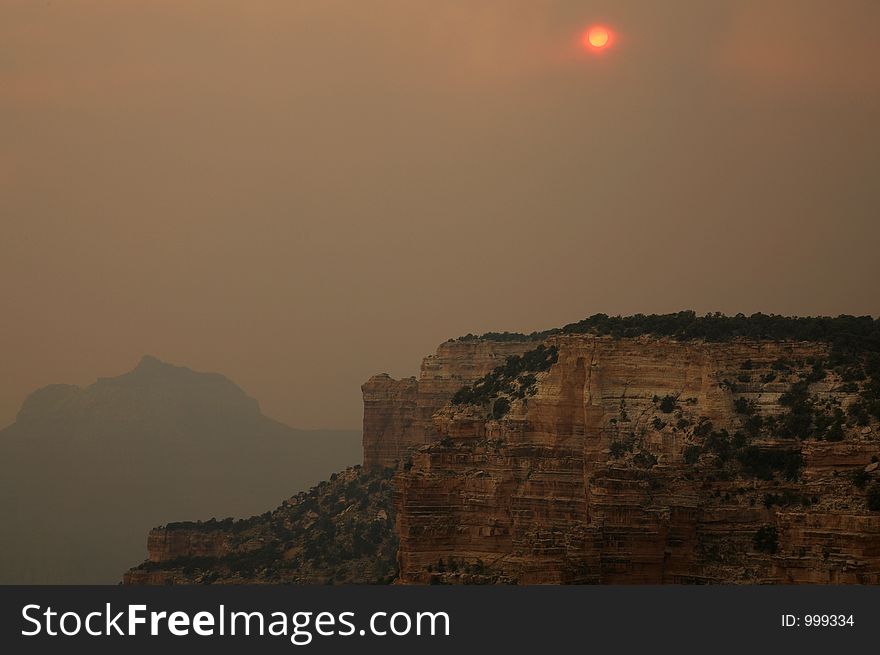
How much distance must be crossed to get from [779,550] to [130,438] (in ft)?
143

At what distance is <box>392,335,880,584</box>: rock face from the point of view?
6781 centimetres

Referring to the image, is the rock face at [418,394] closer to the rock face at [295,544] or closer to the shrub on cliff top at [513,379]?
the rock face at [295,544]

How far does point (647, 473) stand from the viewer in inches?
2820

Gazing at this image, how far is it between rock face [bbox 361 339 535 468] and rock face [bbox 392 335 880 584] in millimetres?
16134

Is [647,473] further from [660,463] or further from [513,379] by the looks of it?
[513,379]

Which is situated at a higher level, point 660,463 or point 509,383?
point 509,383

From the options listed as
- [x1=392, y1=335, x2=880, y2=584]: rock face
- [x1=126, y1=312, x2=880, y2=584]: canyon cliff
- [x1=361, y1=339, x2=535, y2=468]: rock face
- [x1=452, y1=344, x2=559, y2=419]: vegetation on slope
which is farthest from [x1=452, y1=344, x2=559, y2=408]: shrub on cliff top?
[x1=361, y1=339, x2=535, y2=468]: rock face

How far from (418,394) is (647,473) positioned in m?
32.8

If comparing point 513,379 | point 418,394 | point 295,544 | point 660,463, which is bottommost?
point 295,544

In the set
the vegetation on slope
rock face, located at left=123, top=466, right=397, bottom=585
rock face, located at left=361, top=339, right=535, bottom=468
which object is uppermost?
rock face, located at left=361, top=339, right=535, bottom=468

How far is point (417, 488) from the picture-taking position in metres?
77.9

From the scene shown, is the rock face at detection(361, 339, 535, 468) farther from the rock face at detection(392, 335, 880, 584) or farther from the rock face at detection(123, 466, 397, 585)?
the rock face at detection(392, 335, 880, 584)

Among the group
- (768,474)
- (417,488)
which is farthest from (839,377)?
(417,488)

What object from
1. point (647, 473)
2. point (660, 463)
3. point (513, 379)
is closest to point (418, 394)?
point (513, 379)
